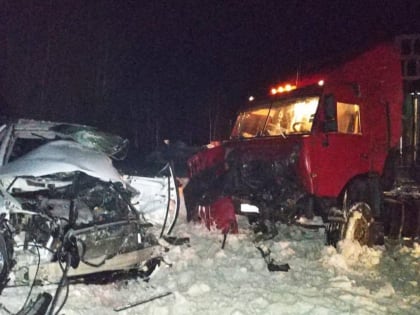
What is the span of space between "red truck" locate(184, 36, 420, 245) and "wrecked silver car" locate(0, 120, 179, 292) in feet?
6.51

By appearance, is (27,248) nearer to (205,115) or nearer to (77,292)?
(77,292)

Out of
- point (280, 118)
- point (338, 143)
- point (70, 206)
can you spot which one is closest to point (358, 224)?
point (338, 143)

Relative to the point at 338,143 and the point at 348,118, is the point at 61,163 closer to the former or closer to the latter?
the point at 338,143

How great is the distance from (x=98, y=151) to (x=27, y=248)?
6.02 feet

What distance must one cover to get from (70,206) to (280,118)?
4.26m

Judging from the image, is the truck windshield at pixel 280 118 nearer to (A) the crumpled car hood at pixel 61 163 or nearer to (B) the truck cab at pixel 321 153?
(B) the truck cab at pixel 321 153

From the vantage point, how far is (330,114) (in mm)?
7336

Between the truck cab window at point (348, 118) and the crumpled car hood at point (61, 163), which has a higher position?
the truck cab window at point (348, 118)

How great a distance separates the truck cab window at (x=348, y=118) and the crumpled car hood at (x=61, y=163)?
3.93 meters

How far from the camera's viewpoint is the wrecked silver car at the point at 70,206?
4664 mm

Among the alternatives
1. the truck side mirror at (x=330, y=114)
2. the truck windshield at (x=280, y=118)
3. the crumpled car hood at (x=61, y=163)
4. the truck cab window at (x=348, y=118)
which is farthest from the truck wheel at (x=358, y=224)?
the crumpled car hood at (x=61, y=163)

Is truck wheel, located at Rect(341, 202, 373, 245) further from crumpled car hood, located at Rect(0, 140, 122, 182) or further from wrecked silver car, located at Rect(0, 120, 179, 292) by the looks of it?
crumpled car hood, located at Rect(0, 140, 122, 182)

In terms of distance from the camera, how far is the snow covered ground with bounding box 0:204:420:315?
485cm

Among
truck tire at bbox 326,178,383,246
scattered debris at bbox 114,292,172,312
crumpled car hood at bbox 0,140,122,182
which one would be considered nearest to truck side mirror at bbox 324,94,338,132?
truck tire at bbox 326,178,383,246
